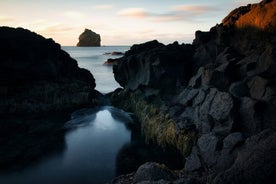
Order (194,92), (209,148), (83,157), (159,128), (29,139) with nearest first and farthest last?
(209,148) → (83,157) → (159,128) → (194,92) → (29,139)

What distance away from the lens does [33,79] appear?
4816cm

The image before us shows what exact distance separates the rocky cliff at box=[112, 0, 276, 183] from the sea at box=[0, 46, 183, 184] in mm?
2208

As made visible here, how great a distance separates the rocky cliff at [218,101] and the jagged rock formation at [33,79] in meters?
11.8

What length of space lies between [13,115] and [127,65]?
61.4 ft

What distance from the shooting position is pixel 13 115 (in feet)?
137

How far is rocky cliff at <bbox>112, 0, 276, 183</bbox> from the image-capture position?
14.9 m

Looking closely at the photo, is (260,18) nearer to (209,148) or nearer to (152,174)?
(209,148)

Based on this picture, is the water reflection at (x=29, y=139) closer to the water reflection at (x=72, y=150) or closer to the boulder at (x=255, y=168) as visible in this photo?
the water reflection at (x=72, y=150)

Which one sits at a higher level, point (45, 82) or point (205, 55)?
point (205, 55)

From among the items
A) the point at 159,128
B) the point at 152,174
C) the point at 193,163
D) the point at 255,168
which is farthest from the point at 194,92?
the point at 255,168

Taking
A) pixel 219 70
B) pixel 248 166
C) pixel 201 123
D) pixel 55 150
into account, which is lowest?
pixel 55 150

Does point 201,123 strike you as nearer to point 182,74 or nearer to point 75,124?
point 182,74

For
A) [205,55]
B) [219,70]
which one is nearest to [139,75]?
[205,55]

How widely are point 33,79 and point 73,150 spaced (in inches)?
891
